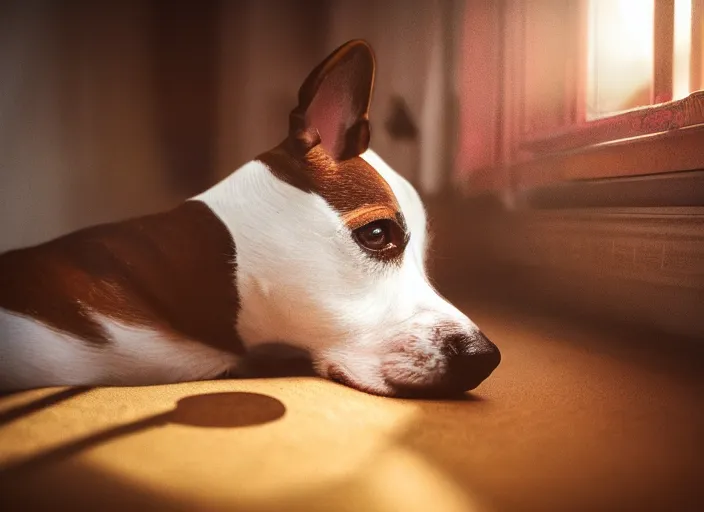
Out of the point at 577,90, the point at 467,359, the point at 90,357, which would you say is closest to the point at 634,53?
the point at 577,90

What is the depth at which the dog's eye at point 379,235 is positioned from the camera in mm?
1017

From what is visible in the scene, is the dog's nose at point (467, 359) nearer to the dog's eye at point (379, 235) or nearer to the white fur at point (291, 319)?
the white fur at point (291, 319)

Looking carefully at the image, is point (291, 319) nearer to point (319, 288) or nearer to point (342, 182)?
point (319, 288)

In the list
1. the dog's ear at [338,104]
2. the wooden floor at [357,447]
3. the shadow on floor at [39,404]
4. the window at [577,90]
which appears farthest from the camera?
the window at [577,90]

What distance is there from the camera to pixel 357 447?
73cm

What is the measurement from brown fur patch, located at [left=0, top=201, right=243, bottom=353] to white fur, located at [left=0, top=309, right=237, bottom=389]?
0.05 feet

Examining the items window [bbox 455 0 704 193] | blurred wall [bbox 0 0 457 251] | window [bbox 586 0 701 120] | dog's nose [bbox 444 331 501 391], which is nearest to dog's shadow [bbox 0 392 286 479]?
dog's nose [bbox 444 331 501 391]

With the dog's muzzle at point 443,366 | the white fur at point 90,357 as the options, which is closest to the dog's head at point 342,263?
the dog's muzzle at point 443,366

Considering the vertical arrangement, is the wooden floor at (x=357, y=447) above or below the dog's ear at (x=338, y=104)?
below

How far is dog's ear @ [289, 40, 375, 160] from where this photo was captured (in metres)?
1.07

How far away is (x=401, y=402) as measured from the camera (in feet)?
2.97

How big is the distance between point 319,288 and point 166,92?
0.55 meters

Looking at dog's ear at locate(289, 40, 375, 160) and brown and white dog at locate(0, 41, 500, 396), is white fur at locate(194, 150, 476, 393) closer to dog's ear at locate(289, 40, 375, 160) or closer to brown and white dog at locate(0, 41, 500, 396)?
brown and white dog at locate(0, 41, 500, 396)

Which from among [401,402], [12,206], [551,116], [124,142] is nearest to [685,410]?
[401,402]
